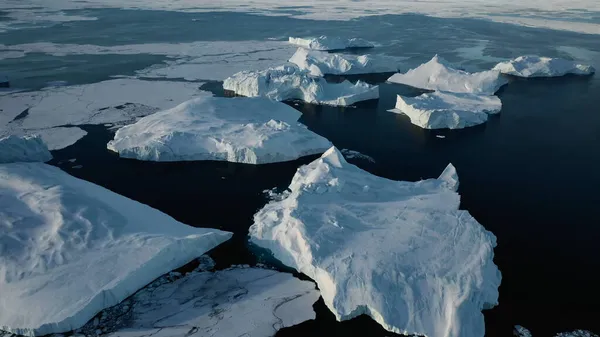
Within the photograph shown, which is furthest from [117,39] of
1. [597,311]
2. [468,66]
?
[597,311]

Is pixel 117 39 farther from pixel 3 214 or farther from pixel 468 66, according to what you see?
pixel 3 214

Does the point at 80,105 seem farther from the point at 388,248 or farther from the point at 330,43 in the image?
the point at 330,43

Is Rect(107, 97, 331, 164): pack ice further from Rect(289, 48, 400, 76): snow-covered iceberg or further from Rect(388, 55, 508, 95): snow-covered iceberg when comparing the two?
Rect(289, 48, 400, 76): snow-covered iceberg

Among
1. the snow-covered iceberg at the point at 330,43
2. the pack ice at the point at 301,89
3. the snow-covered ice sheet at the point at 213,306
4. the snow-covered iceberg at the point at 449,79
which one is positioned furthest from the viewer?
the snow-covered iceberg at the point at 330,43

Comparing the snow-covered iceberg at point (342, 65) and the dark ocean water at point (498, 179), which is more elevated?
the snow-covered iceberg at point (342, 65)

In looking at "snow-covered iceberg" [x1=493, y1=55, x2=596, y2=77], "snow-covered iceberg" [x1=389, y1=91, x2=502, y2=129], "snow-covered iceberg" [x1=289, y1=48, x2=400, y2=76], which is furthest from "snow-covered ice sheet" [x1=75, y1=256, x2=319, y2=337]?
"snow-covered iceberg" [x1=493, y1=55, x2=596, y2=77]

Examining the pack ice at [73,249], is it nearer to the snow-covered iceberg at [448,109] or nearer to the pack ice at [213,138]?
the pack ice at [213,138]

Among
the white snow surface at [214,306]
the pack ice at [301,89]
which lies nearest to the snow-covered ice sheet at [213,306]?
the white snow surface at [214,306]
